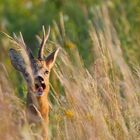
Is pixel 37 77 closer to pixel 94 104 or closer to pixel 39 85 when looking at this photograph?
pixel 39 85

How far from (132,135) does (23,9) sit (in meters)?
9.42

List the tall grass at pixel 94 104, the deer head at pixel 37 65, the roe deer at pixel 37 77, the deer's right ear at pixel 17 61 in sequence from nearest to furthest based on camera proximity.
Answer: the tall grass at pixel 94 104, the roe deer at pixel 37 77, the deer head at pixel 37 65, the deer's right ear at pixel 17 61

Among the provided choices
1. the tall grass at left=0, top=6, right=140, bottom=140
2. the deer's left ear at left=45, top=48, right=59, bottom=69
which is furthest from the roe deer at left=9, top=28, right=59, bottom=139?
the tall grass at left=0, top=6, right=140, bottom=140

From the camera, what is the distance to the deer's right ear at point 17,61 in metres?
7.85

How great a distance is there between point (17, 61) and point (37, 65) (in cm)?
36

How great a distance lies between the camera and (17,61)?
7.97 metres

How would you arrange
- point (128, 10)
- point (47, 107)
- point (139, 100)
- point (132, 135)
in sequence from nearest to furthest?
point (132, 135), point (139, 100), point (47, 107), point (128, 10)

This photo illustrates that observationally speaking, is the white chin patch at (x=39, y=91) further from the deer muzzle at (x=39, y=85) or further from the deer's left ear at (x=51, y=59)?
the deer's left ear at (x=51, y=59)

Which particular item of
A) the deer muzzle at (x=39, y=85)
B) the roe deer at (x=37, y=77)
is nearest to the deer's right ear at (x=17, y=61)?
the roe deer at (x=37, y=77)

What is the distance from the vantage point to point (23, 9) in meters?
15.8

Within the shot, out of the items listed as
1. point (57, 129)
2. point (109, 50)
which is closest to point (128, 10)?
point (109, 50)

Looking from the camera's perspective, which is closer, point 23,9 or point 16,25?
point 16,25

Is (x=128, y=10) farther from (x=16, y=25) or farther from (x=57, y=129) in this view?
(x=57, y=129)

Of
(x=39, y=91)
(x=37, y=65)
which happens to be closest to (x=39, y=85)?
(x=39, y=91)
